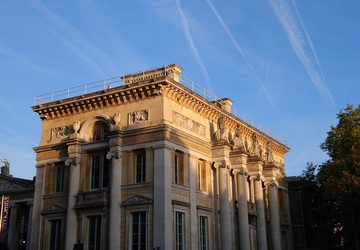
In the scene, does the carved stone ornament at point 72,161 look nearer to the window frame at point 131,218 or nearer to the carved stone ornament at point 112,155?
the carved stone ornament at point 112,155

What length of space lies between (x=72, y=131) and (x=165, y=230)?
1049 centimetres

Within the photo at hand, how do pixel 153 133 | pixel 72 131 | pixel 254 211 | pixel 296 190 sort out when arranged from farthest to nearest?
pixel 296 190
pixel 254 211
pixel 72 131
pixel 153 133


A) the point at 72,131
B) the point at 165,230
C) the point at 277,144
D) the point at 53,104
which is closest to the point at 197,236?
the point at 165,230

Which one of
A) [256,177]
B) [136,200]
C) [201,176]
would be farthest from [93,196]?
[256,177]

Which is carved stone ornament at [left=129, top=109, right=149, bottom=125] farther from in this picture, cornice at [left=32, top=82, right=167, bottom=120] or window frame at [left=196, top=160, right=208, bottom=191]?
window frame at [left=196, top=160, right=208, bottom=191]

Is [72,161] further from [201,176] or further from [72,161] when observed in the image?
[201,176]

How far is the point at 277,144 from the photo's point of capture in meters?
48.0

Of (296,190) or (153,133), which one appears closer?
(153,133)

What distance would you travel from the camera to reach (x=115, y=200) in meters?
30.9

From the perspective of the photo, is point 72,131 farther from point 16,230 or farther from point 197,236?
point 16,230

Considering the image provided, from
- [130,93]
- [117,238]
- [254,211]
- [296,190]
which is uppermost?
[130,93]

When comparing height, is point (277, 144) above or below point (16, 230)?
above

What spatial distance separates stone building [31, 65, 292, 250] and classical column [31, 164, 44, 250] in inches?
2.9

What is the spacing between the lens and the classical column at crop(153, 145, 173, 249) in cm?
2905
